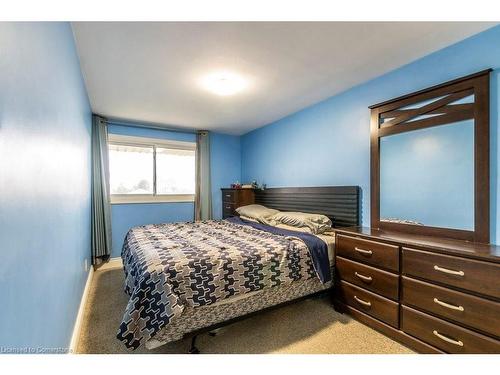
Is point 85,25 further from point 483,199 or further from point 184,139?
point 483,199

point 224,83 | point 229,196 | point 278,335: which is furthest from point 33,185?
point 229,196

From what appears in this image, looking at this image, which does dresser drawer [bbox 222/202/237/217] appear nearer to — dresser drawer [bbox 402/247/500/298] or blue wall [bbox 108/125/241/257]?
blue wall [bbox 108/125/241/257]

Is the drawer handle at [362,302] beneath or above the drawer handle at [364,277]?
beneath

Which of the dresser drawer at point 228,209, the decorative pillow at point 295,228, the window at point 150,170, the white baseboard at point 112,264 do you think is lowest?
the white baseboard at point 112,264

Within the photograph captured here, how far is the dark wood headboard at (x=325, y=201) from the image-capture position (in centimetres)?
262

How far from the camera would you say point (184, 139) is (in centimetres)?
444

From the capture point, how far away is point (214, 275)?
1.69 meters

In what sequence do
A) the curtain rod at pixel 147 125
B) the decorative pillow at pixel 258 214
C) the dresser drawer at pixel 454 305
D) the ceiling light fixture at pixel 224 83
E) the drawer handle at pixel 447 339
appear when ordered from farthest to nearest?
the curtain rod at pixel 147 125, the decorative pillow at pixel 258 214, the ceiling light fixture at pixel 224 83, the drawer handle at pixel 447 339, the dresser drawer at pixel 454 305

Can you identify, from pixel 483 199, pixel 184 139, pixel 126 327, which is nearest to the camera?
pixel 126 327

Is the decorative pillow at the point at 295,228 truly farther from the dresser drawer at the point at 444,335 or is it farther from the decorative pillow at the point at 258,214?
the dresser drawer at the point at 444,335

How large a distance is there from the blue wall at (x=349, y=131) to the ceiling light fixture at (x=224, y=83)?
3.95 feet

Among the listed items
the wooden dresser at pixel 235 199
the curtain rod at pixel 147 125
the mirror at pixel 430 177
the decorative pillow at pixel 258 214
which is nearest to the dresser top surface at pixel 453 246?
the mirror at pixel 430 177

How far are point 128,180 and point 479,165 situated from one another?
4.53 metres
